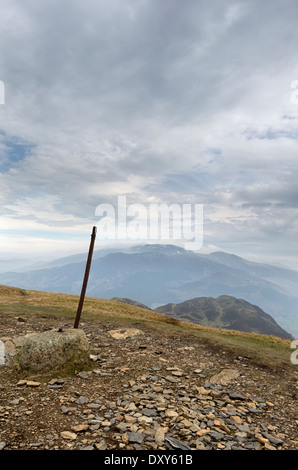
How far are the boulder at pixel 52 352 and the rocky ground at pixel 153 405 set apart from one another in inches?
27.0

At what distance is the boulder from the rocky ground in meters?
0.69

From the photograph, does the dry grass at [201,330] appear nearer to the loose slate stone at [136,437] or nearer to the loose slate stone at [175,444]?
the loose slate stone at [175,444]

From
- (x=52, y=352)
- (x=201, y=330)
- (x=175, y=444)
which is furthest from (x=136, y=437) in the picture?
(x=201, y=330)

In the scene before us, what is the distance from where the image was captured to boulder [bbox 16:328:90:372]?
41.9ft

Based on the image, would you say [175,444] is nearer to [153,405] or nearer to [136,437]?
[136,437]

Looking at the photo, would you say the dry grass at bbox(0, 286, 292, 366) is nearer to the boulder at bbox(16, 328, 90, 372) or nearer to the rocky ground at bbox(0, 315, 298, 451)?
the rocky ground at bbox(0, 315, 298, 451)

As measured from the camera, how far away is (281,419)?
10.6m

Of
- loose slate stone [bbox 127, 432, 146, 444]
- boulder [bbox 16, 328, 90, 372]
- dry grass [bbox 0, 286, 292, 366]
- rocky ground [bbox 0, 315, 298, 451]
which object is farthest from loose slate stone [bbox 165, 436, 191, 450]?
dry grass [bbox 0, 286, 292, 366]

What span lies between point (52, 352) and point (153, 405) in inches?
228

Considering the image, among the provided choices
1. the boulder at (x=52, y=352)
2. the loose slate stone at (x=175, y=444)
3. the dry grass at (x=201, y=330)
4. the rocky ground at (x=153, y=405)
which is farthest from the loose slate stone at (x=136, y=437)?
the dry grass at (x=201, y=330)

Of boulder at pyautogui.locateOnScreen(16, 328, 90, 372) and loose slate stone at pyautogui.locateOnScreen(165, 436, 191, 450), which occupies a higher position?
boulder at pyautogui.locateOnScreen(16, 328, 90, 372)
